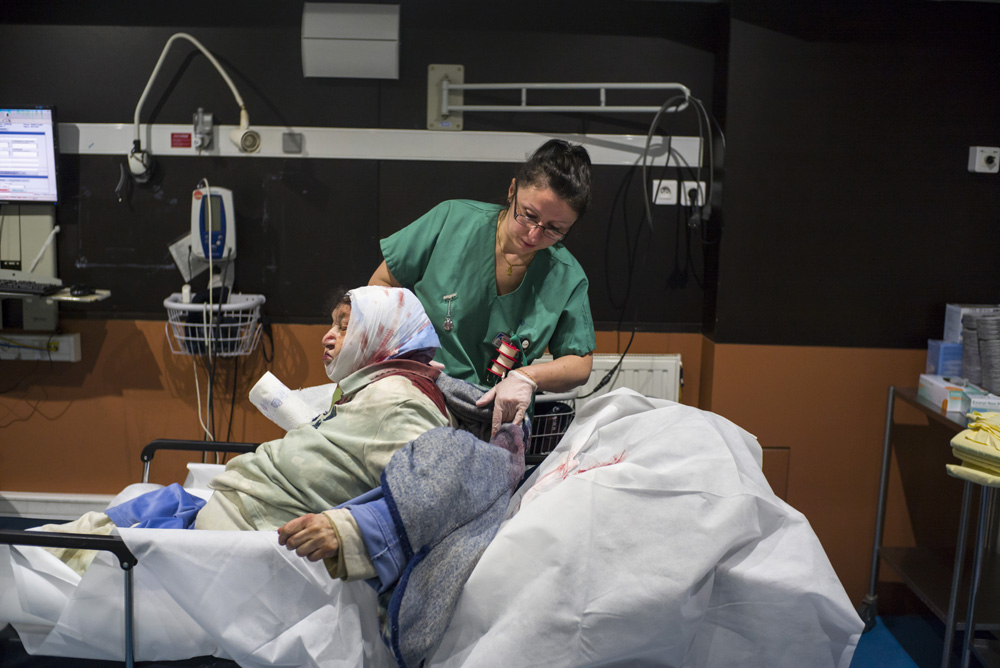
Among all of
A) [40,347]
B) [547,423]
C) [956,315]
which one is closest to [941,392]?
[956,315]

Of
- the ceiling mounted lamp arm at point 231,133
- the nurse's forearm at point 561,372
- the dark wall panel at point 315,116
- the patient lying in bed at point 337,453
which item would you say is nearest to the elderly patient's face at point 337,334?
the patient lying in bed at point 337,453

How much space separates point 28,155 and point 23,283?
1.78ft

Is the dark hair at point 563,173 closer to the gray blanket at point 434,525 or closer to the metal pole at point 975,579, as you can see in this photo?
the gray blanket at point 434,525

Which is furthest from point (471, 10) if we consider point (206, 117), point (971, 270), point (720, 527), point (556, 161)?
point (720, 527)

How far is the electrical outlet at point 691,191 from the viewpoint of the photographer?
3.12 metres

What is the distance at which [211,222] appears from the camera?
299 cm

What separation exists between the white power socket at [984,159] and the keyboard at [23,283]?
358 cm

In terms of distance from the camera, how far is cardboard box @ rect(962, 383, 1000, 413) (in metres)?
2.41

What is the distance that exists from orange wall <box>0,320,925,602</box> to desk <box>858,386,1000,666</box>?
0.15 m

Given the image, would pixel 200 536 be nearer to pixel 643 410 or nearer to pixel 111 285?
pixel 643 410

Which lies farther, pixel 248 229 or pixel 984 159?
pixel 248 229

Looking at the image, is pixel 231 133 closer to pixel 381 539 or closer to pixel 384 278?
pixel 384 278

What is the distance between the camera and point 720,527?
137 centimetres

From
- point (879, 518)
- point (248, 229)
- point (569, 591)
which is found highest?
point (248, 229)
